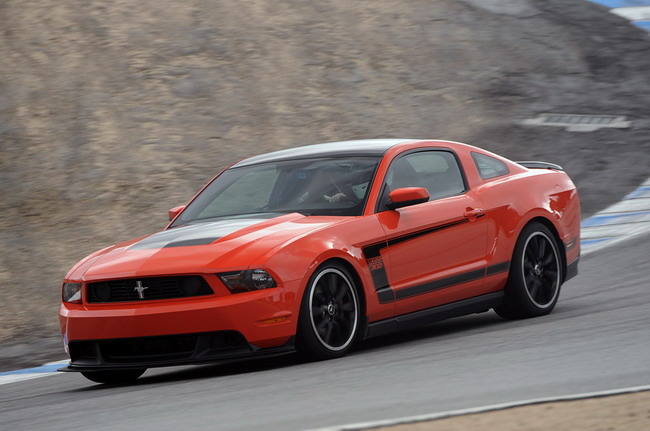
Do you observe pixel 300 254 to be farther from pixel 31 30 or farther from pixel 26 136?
pixel 31 30

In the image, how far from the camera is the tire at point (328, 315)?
7012 millimetres

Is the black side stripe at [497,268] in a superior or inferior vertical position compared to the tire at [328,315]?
inferior

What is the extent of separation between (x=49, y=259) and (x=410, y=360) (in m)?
7.11

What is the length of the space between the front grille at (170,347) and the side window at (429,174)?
1.70 meters

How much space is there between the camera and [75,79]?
19078mm

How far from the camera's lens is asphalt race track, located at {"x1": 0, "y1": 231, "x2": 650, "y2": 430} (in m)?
5.41

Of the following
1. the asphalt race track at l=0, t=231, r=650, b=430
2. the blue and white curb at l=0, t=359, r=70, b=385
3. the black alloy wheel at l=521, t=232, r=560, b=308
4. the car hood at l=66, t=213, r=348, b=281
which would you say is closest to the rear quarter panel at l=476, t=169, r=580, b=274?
the black alloy wheel at l=521, t=232, r=560, b=308

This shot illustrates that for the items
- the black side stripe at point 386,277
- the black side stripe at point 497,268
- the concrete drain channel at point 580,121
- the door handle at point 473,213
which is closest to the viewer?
the black side stripe at point 386,277

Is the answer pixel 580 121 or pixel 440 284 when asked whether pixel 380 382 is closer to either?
pixel 440 284

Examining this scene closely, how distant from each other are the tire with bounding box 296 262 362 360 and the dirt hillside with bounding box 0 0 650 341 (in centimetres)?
526

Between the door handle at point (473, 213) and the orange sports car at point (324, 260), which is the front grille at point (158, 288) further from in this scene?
the door handle at point (473, 213)

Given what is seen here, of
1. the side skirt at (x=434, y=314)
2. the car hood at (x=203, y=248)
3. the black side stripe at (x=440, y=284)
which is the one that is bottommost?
the side skirt at (x=434, y=314)

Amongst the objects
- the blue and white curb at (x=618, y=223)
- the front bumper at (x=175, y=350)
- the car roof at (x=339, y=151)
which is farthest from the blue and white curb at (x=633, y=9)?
the front bumper at (x=175, y=350)

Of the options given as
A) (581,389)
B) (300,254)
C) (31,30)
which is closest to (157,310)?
(300,254)
